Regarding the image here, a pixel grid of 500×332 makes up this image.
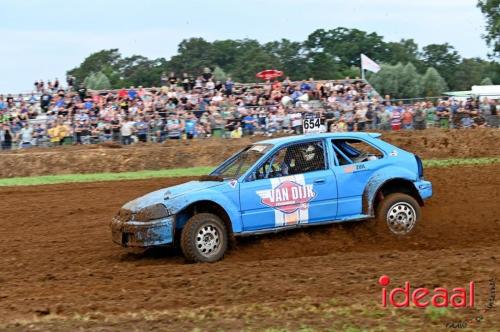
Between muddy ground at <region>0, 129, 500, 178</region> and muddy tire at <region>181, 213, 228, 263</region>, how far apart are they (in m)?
13.1

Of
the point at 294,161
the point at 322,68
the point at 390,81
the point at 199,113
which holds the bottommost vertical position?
the point at 294,161

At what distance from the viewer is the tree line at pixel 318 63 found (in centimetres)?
6831

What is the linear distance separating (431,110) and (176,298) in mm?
20705

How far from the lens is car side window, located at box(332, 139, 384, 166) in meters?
9.73

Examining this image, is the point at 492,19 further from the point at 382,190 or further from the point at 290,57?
the point at 382,190

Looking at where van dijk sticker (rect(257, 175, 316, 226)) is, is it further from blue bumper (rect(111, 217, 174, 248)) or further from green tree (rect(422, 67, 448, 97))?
green tree (rect(422, 67, 448, 97))

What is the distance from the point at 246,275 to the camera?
7.75m

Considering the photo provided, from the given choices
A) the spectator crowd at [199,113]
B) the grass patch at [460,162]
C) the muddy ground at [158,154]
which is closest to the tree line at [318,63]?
the spectator crowd at [199,113]

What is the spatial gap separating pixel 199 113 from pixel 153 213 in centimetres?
1671

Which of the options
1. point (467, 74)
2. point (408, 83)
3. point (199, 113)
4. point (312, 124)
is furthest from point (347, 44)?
point (312, 124)

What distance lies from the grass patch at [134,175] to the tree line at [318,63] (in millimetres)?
40090

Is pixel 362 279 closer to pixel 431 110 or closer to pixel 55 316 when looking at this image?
pixel 55 316

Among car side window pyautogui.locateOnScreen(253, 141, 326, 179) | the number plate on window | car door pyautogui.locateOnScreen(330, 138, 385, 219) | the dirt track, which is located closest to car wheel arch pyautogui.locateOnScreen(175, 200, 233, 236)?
the dirt track

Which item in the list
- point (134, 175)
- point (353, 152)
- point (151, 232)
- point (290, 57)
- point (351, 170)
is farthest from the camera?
point (290, 57)
